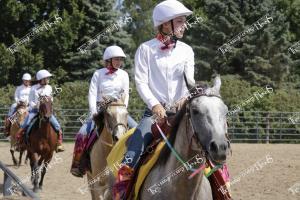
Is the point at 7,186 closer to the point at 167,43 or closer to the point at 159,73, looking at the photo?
the point at 159,73

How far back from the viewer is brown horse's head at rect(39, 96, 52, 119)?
13.3m

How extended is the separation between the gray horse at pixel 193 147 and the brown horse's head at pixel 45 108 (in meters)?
8.40

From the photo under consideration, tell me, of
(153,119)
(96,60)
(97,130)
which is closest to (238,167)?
(97,130)

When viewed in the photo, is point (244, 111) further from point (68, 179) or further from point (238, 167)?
point (68, 179)

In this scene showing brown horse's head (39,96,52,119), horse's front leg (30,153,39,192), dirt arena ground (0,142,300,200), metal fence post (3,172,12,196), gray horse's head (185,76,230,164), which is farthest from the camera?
brown horse's head (39,96,52,119)

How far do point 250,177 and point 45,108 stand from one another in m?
5.21

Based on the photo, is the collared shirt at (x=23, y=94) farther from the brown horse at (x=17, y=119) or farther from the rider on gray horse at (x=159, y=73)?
the rider on gray horse at (x=159, y=73)

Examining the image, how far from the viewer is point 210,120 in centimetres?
421

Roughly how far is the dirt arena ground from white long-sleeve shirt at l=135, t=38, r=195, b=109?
5873mm

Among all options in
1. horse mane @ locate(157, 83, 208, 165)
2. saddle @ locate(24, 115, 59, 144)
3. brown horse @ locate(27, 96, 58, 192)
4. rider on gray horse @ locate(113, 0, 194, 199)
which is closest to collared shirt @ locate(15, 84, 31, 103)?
saddle @ locate(24, 115, 59, 144)

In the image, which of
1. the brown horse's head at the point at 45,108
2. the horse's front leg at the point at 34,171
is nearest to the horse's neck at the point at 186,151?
the horse's front leg at the point at 34,171

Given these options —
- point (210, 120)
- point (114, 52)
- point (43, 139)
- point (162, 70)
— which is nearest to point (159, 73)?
point (162, 70)

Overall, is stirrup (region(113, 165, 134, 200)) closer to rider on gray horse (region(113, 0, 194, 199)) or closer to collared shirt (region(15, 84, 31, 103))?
rider on gray horse (region(113, 0, 194, 199))

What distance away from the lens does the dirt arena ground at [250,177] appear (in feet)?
37.7
